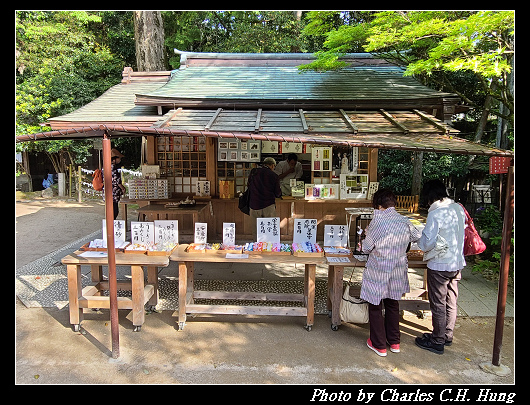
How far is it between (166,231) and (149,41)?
11185 millimetres

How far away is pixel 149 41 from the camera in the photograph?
13.6m

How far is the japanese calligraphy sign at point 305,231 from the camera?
5.42 m

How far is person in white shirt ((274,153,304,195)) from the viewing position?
8617 millimetres

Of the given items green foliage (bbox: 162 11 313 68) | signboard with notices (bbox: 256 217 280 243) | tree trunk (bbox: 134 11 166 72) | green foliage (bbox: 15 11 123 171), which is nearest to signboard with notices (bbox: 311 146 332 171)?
signboard with notices (bbox: 256 217 280 243)

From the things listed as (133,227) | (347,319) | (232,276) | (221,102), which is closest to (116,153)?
(221,102)

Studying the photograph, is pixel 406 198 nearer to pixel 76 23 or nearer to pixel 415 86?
pixel 415 86

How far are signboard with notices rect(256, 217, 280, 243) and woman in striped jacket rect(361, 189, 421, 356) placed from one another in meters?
1.58

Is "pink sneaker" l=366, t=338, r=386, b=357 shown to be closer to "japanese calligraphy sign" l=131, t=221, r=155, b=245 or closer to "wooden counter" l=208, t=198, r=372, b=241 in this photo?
"japanese calligraphy sign" l=131, t=221, r=155, b=245

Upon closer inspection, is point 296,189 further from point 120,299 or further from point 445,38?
point 120,299

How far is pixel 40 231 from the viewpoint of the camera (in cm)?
1084

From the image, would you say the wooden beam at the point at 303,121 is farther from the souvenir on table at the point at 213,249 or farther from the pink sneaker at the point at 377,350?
the pink sneaker at the point at 377,350

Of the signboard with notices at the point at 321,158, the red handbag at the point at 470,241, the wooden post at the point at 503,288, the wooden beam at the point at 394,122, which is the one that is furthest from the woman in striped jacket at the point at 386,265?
the signboard with notices at the point at 321,158

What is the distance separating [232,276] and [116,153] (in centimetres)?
402

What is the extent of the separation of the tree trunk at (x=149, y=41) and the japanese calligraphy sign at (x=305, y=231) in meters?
11.2
